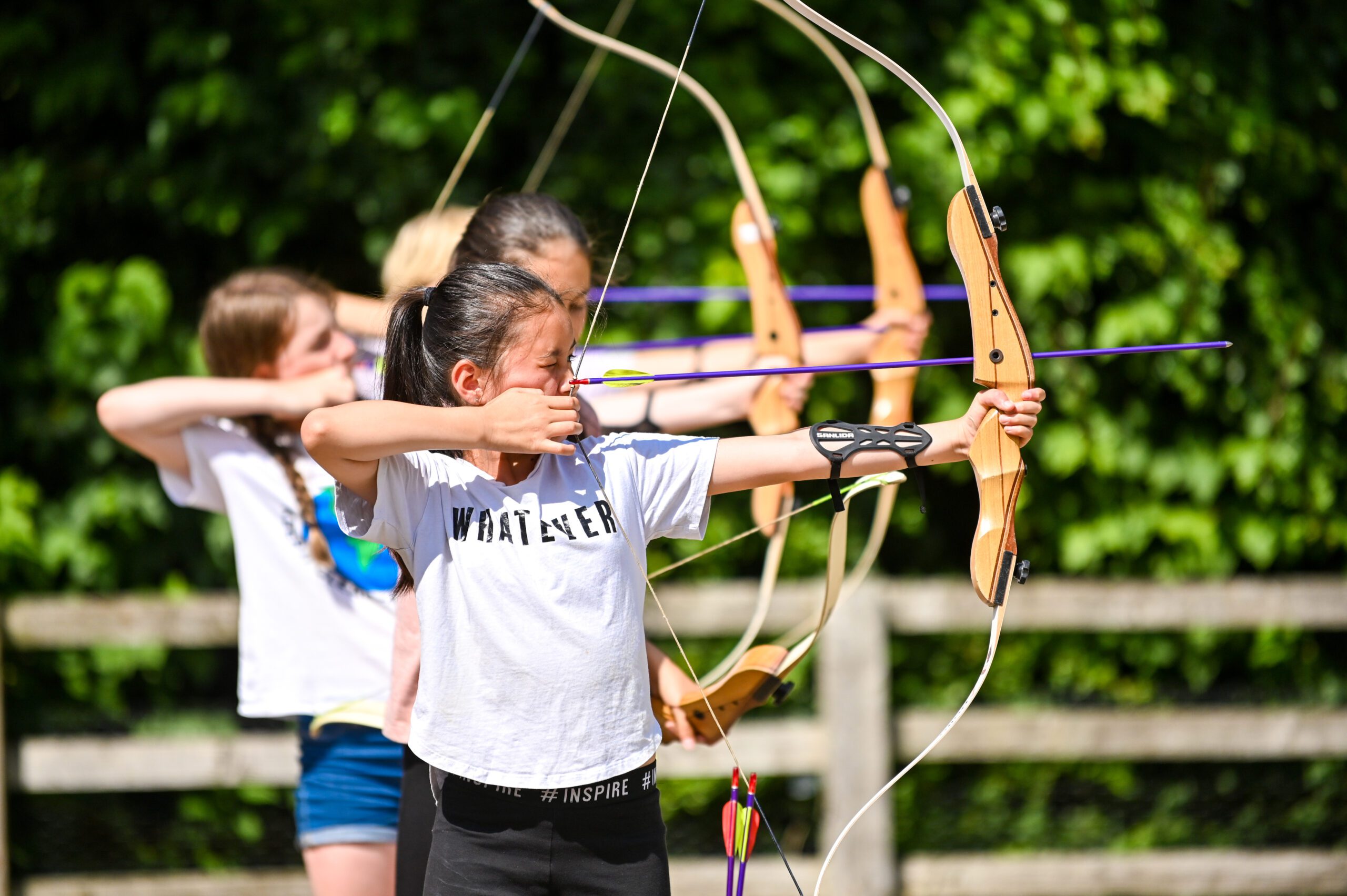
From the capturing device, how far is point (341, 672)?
64.4 inches

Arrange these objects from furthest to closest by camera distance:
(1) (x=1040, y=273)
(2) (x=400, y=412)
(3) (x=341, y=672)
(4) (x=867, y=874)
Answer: (1) (x=1040, y=273) < (4) (x=867, y=874) < (3) (x=341, y=672) < (2) (x=400, y=412)

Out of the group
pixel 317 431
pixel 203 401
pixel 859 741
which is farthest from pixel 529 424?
pixel 859 741

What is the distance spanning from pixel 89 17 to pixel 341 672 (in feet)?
7.51

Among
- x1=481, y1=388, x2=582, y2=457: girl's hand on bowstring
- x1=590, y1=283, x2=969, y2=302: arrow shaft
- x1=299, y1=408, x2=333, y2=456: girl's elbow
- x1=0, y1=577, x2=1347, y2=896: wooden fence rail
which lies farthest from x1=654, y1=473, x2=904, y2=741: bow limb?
x1=0, y1=577, x2=1347, y2=896: wooden fence rail

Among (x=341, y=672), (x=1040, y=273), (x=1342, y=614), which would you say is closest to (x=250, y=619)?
(x=341, y=672)

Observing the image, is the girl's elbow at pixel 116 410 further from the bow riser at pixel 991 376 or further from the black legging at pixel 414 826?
the bow riser at pixel 991 376

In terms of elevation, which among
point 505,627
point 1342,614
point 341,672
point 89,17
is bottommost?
point 1342,614

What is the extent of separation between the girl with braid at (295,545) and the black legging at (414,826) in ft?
0.51

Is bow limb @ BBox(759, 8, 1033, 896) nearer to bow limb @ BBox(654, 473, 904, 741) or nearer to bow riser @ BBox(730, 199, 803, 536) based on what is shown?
bow limb @ BBox(654, 473, 904, 741)

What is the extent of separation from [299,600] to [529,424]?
27.1 inches

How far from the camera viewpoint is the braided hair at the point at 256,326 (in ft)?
5.79

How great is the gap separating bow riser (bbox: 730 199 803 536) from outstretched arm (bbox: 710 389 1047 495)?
0.60 meters

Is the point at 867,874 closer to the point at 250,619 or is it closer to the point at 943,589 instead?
the point at 943,589

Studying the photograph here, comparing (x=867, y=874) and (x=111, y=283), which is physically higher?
(x=111, y=283)
